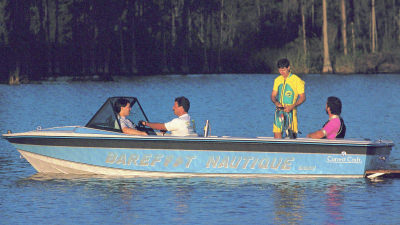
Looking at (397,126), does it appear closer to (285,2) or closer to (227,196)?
(227,196)

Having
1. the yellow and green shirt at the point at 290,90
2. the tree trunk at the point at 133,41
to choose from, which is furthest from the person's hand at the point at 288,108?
the tree trunk at the point at 133,41

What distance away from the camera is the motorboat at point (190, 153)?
16.6 m

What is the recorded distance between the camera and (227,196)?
51.1ft

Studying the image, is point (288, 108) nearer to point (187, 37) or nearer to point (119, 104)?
point (119, 104)

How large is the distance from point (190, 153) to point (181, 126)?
456mm

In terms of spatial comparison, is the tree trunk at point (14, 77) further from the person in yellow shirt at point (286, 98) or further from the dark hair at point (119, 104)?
the person in yellow shirt at point (286, 98)

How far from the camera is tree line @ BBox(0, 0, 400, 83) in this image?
274 ft

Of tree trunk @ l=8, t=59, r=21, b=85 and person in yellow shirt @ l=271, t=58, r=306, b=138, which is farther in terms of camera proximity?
tree trunk @ l=8, t=59, r=21, b=85

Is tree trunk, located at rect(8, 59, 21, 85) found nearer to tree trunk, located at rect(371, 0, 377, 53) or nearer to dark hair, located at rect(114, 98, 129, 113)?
tree trunk, located at rect(371, 0, 377, 53)

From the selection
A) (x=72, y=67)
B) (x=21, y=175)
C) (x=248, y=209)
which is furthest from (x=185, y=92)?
(x=248, y=209)

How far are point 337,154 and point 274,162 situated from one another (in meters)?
1.01

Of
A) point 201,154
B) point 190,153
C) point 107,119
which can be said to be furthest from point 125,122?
point 201,154

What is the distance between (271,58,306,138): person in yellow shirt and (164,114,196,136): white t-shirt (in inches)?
55.9

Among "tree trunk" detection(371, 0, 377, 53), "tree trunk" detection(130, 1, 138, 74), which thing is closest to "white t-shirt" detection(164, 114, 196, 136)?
"tree trunk" detection(371, 0, 377, 53)
